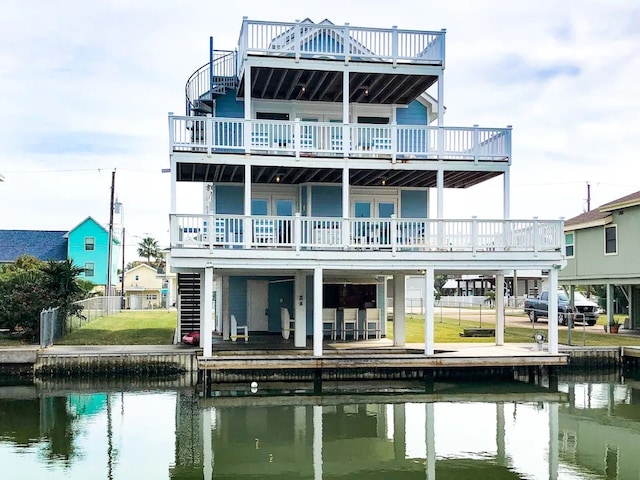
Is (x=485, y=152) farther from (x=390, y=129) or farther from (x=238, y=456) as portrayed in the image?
(x=238, y=456)

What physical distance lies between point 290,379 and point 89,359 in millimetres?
6030

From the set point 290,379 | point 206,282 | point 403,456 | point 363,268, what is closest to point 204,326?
point 206,282

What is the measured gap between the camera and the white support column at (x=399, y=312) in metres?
23.0

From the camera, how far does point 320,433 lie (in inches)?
620

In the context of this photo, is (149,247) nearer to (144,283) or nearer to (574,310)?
(144,283)

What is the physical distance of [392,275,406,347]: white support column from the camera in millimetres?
22984

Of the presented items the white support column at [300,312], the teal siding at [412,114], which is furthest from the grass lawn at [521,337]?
the teal siding at [412,114]

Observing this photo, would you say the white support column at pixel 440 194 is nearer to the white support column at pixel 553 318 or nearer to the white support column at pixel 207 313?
the white support column at pixel 553 318

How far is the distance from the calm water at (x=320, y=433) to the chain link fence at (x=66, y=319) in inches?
99.7

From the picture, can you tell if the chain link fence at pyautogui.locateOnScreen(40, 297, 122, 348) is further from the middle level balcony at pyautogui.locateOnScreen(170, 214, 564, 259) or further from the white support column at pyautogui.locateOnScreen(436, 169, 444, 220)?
the white support column at pyautogui.locateOnScreen(436, 169, 444, 220)

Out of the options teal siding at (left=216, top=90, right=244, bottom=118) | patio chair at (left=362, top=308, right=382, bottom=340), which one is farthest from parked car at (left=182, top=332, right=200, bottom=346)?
teal siding at (left=216, top=90, right=244, bottom=118)

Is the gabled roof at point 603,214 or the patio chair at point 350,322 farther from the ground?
the gabled roof at point 603,214

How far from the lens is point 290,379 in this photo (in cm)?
2081

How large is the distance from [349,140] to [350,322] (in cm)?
673
